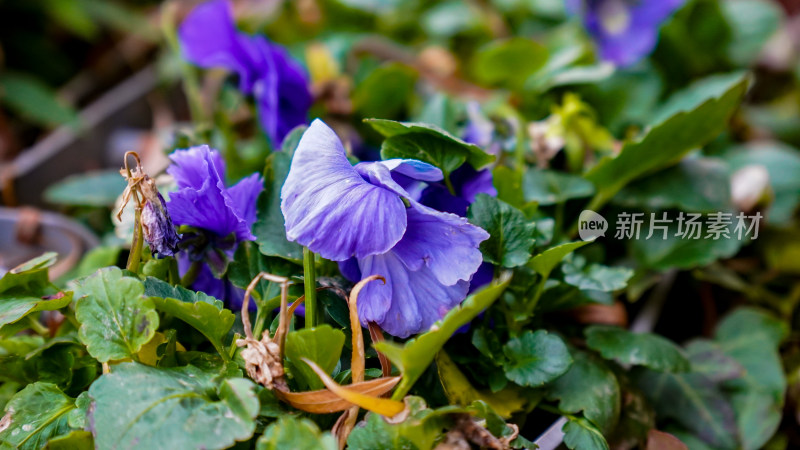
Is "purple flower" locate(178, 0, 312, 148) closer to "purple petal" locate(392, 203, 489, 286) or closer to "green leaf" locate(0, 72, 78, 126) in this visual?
"purple petal" locate(392, 203, 489, 286)

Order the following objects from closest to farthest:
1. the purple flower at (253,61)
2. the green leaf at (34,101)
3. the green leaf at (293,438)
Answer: the green leaf at (293,438) < the purple flower at (253,61) < the green leaf at (34,101)

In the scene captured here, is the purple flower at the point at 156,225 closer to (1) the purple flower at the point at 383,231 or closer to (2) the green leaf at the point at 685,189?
(1) the purple flower at the point at 383,231

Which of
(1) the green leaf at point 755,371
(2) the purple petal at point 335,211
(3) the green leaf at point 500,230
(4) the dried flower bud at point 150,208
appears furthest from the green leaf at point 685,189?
(4) the dried flower bud at point 150,208

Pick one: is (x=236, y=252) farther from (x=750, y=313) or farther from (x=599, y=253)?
(x=750, y=313)

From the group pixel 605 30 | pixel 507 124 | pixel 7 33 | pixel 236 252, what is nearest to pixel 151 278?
pixel 236 252

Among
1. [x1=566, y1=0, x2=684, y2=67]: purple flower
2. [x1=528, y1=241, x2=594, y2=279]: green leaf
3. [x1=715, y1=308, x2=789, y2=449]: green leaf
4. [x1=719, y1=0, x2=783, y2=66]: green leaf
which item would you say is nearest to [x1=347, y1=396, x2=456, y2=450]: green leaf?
[x1=528, y1=241, x2=594, y2=279]: green leaf
